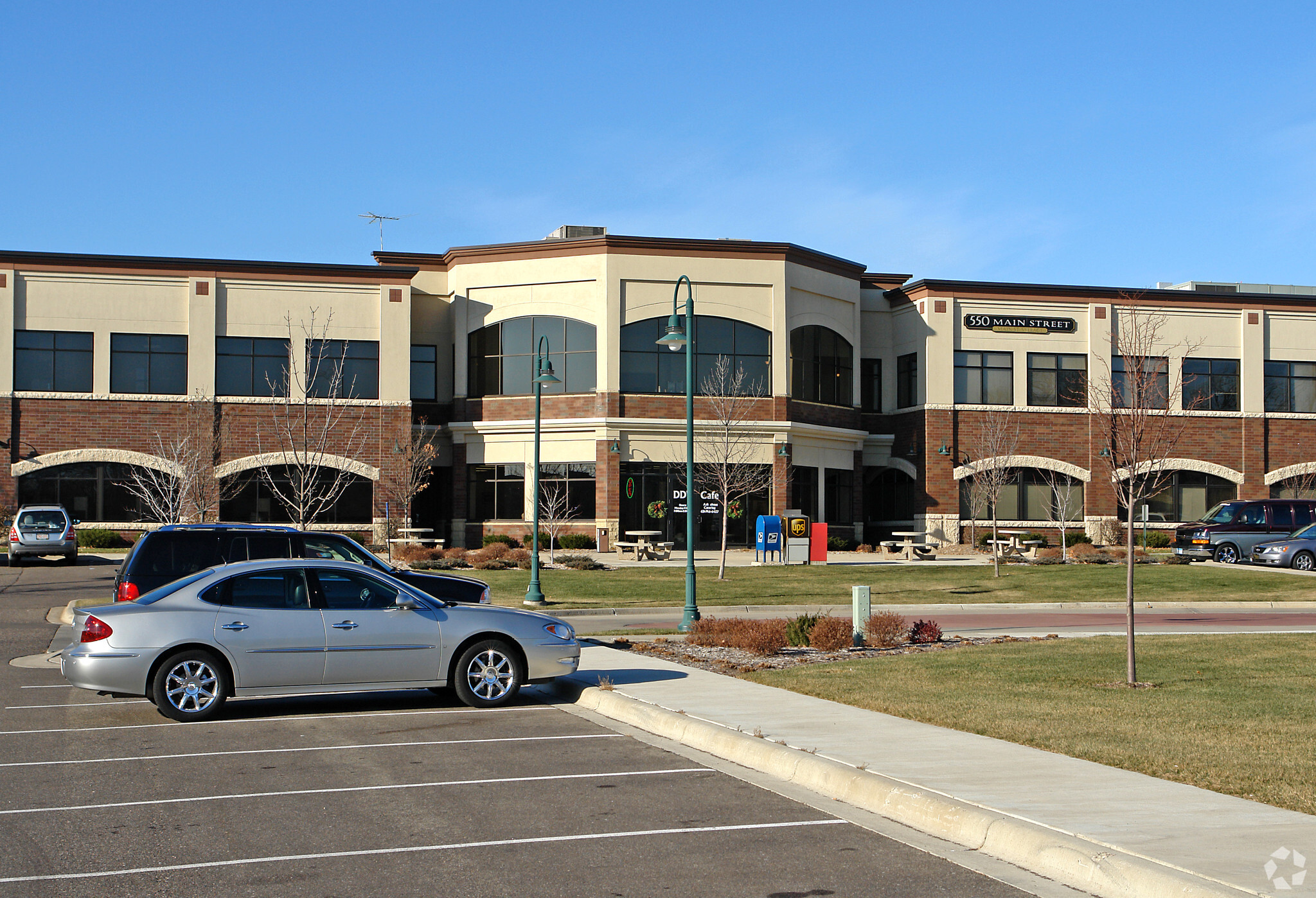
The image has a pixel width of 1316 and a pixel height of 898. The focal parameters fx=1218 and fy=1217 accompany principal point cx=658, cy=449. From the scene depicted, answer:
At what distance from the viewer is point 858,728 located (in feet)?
33.1

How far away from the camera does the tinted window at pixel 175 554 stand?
46.8 feet

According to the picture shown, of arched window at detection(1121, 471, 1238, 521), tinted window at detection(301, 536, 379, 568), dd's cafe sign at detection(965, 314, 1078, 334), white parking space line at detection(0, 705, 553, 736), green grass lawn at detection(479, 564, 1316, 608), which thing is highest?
dd's cafe sign at detection(965, 314, 1078, 334)

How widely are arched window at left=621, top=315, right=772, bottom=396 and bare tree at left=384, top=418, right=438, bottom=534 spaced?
774 cm

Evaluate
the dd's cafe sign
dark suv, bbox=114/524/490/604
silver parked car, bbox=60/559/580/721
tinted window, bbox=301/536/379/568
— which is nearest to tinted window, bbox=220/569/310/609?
silver parked car, bbox=60/559/580/721

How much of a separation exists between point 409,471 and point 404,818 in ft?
124

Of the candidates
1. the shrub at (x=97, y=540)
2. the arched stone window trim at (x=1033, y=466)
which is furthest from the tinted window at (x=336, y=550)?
the arched stone window trim at (x=1033, y=466)

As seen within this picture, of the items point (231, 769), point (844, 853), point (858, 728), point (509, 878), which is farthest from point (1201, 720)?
point (231, 769)

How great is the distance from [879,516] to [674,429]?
1172cm

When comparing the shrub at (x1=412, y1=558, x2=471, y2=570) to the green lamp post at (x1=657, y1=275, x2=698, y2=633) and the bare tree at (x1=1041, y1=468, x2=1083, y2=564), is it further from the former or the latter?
the bare tree at (x1=1041, y1=468, x2=1083, y2=564)

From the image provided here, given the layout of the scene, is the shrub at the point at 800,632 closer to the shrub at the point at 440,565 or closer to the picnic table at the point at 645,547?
the shrub at the point at 440,565

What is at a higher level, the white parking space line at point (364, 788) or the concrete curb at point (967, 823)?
the concrete curb at point (967, 823)

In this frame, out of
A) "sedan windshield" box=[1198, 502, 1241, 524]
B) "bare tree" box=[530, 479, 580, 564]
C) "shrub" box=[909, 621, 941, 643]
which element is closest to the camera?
"shrub" box=[909, 621, 941, 643]

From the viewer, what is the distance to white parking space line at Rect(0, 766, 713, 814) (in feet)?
25.9

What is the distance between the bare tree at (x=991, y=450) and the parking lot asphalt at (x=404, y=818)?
37392 millimetres
